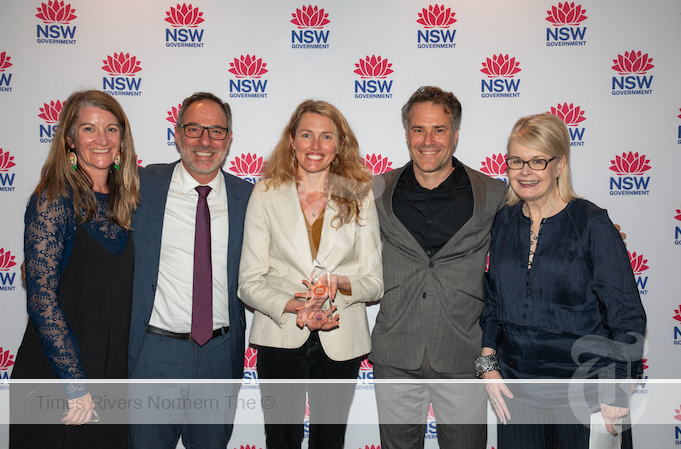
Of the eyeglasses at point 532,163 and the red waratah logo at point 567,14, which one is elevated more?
the red waratah logo at point 567,14

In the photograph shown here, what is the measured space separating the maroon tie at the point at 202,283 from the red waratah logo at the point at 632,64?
3.05 meters

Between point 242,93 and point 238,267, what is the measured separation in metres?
1.44

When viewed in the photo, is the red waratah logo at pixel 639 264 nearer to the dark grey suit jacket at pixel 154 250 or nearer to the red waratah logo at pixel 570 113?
the red waratah logo at pixel 570 113

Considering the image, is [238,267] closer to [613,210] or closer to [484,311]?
[484,311]

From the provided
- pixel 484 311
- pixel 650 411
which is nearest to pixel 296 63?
pixel 484 311

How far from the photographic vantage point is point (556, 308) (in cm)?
187

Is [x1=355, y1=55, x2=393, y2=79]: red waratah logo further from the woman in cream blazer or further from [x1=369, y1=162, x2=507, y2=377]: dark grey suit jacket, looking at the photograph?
[x1=369, y1=162, x2=507, y2=377]: dark grey suit jacket

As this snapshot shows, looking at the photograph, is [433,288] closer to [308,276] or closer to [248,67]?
[308,276]

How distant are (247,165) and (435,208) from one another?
1527 millimetres

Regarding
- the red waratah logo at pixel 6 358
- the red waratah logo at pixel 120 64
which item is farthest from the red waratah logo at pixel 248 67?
the red waratah logo at pixel 6 358

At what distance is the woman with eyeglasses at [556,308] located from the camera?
5.83ft

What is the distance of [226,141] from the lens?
2361 mm

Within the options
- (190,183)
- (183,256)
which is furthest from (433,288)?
(190,183)

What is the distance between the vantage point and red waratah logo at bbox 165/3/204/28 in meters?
3.03
